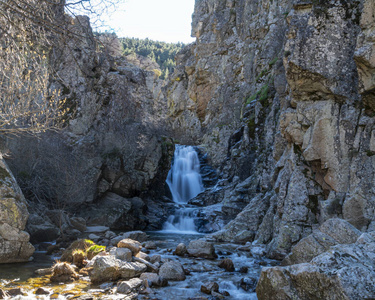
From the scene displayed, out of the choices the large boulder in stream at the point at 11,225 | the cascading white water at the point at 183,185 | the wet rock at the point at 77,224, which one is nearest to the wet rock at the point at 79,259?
the large boulder in stream at the point at 11,225

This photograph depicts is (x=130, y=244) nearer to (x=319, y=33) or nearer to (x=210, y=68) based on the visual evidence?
(x=319, y=33)

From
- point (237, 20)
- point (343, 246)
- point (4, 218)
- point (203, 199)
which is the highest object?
point (237, 20)

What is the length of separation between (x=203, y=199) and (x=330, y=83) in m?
16.1

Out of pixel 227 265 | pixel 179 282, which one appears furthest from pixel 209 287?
pixel 227 265

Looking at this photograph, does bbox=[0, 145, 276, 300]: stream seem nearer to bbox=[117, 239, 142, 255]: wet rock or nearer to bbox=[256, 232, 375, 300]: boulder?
bbox=[117, 239, 142, 255]: wet rock

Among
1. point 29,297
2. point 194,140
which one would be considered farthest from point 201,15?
point 29,297

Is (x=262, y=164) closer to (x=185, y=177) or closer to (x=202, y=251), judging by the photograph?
(x=202, y=251)

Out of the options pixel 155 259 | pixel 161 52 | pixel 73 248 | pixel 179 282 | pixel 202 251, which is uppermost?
pixel 161 52

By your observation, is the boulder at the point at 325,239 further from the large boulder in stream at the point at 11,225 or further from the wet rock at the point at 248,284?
the large boulder in stream at the point at 11,225

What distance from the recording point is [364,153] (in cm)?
959

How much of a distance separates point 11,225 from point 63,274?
126 inches

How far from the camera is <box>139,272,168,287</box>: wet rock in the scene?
316 inches

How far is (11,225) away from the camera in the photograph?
1009cm

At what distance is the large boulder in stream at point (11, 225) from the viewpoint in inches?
388
